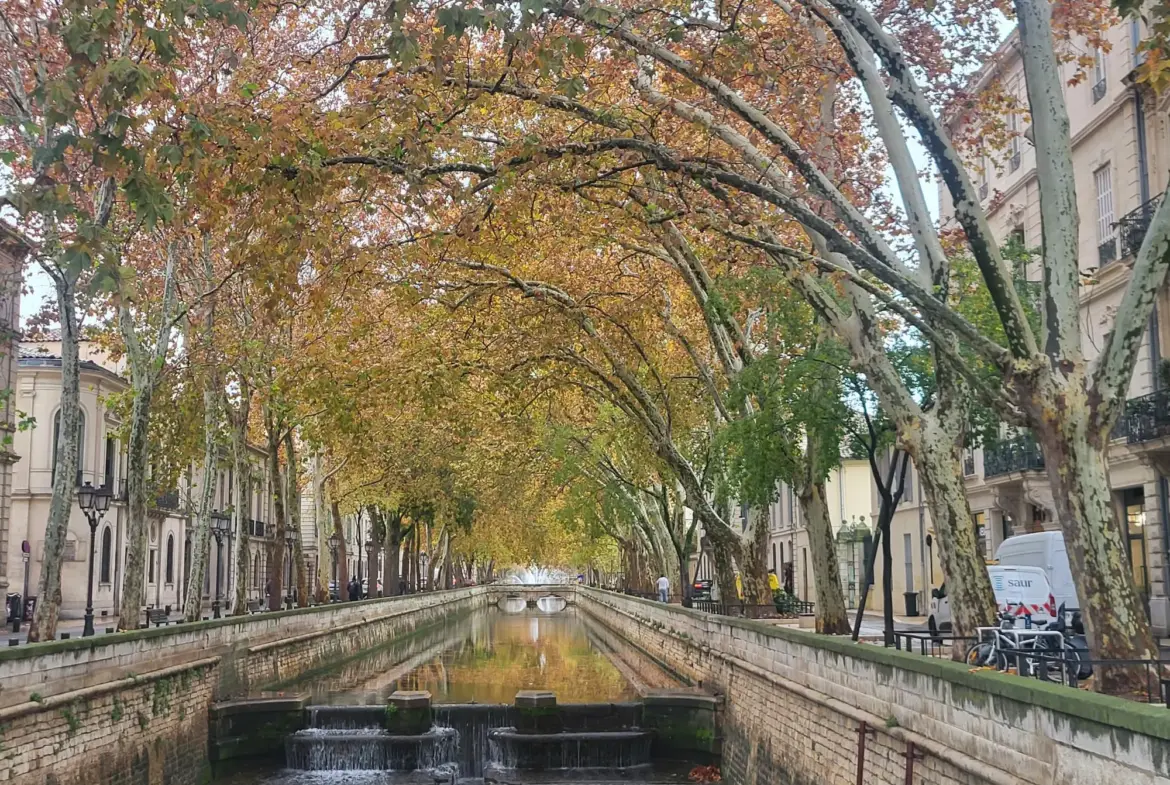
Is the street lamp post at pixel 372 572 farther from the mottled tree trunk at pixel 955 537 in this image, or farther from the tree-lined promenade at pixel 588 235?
the mottled tree trunk at pixel 955 537

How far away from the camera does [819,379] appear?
17969 millimetres

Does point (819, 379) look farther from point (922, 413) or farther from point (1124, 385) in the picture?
point (1124, 385)

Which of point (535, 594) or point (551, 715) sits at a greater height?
point (535, 594)

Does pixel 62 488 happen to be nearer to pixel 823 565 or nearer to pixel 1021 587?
pixel 823 565

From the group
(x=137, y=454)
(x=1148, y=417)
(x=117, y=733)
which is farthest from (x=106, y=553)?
(x=1148, y=417)

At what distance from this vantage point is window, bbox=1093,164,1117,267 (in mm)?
25531

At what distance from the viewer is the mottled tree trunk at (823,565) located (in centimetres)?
1989

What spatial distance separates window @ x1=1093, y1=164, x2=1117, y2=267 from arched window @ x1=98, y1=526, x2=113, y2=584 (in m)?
38.4

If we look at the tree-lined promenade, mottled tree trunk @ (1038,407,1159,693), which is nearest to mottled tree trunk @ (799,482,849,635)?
the tree-lined promenade

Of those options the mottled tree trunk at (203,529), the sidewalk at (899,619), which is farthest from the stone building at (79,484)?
the sidewalk at (899,619)

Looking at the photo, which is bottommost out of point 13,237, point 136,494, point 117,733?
point 117,733

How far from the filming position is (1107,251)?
25.5m

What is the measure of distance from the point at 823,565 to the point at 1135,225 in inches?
398

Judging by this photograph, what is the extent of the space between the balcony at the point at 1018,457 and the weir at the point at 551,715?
370 inches
